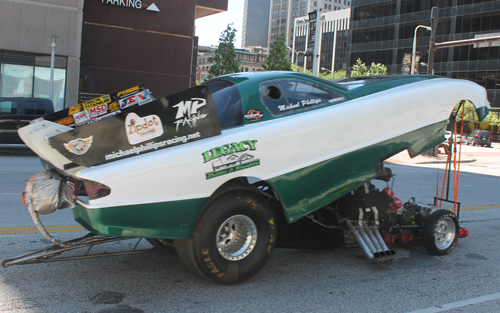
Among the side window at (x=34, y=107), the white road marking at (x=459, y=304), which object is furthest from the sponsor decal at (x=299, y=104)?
the side window at (x=34, y=107)

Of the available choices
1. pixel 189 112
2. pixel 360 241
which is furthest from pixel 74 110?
pixel 360 241

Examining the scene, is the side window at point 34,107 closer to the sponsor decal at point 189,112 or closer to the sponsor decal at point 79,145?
the sponsor decal at point 79,145

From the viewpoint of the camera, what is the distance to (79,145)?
3.67 metres

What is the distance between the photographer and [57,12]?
2203 cm

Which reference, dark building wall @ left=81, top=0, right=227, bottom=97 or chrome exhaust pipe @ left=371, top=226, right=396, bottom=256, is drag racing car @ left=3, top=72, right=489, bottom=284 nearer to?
chrome exhaust pipe @ left=371, top=226, right=396, bottom=256

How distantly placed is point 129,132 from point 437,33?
66.7 meters

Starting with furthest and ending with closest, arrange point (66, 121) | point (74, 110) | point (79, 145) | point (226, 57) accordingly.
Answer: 1. point (226, 57)
2. point (74, 110)
3. point (66, 121)
4. point (79, 145)

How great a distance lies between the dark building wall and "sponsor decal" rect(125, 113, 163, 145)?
2377 centimetres

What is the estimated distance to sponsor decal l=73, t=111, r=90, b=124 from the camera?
455 cm

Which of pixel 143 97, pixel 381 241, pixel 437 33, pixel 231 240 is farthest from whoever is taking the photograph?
pixel 437 33

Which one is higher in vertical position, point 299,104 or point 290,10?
point 290,10

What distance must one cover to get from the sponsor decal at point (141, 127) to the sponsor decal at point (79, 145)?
327 millimetres

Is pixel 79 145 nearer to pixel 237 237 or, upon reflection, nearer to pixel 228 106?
pixel 228 106

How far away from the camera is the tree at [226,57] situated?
32344mm
